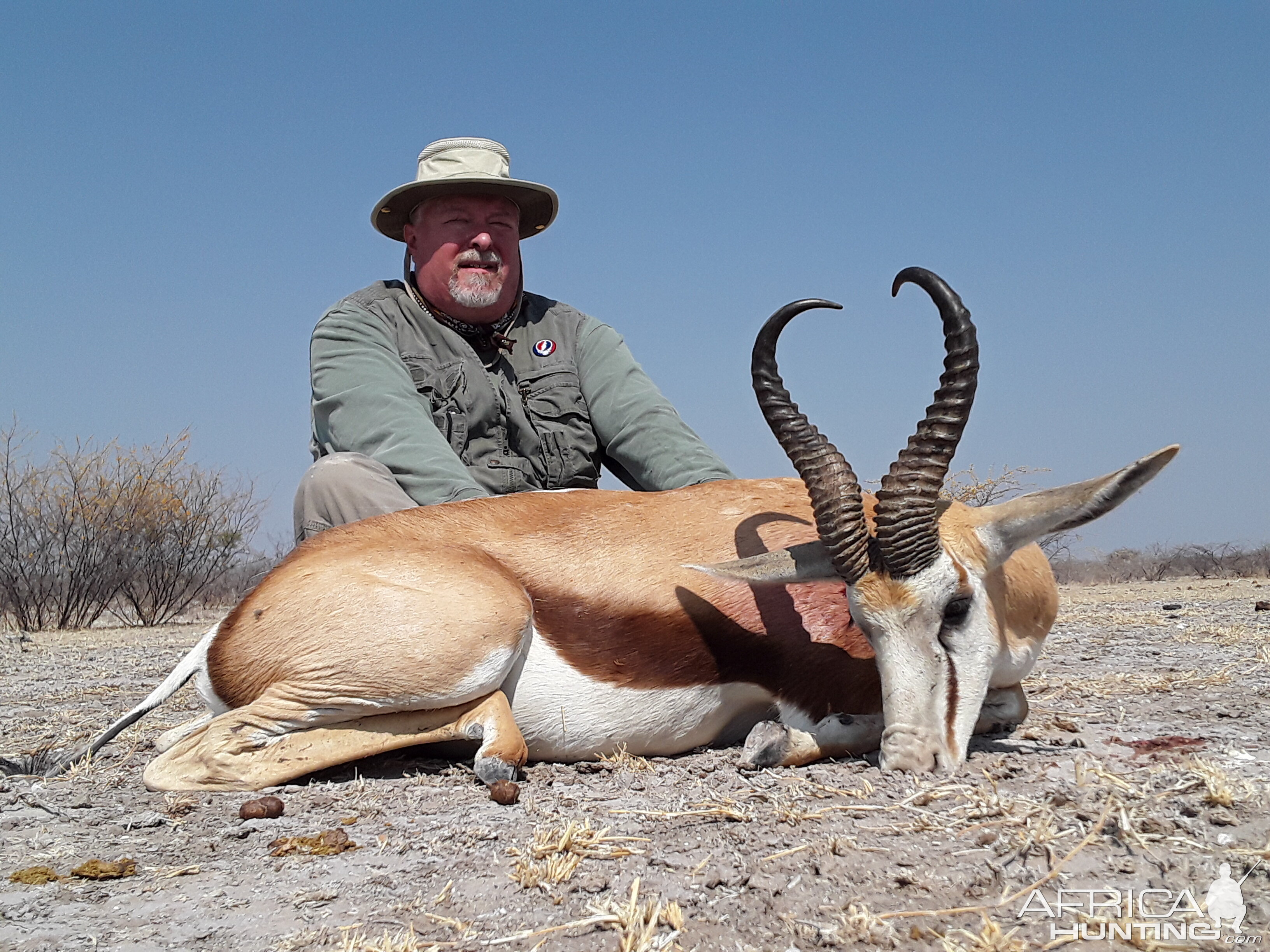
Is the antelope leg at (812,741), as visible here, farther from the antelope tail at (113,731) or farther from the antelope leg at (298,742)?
the antelope tail at (113,731)

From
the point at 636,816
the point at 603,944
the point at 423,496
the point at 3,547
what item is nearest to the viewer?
the point at 603,944

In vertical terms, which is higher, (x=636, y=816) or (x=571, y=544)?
(x=571, y=544)

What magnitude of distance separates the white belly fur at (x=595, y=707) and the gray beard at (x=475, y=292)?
3.15 m

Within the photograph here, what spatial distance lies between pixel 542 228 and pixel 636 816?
208 inches

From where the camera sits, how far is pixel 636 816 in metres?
3.21

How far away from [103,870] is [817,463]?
2.70 metres

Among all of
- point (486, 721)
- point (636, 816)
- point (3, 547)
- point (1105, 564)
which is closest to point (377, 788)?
point (486, 721)

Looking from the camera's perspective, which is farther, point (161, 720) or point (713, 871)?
point (161, 720)

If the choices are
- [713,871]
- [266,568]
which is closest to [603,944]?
[713,871]

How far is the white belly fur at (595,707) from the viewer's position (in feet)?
13.2

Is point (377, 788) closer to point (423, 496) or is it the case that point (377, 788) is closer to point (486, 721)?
point (486, 721)

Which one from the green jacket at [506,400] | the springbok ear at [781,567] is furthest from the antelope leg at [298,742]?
the green jacket at [506,400]

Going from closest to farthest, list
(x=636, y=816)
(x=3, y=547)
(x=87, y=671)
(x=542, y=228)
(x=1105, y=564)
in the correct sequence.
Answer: (x=636, y=816) < (x=542, y=228) < (x=87, y=671) < (x=3, y=547) < (x=1105, y=564)

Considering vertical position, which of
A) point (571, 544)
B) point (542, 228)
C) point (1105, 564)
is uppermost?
point (542, 228)
